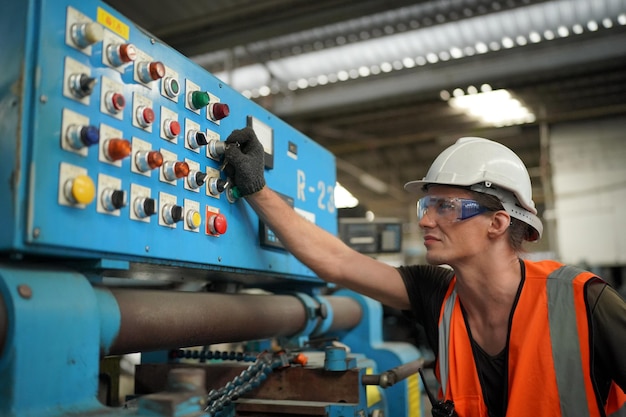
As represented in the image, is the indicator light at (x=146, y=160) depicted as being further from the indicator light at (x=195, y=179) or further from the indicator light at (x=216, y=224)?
the indicator light at (x=216, y=224)

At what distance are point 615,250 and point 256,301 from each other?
220 inches

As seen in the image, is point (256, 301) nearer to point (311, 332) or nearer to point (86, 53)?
point (311, 332)

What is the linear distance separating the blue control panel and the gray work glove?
0.03 metres

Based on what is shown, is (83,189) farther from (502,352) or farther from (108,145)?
(502,352)

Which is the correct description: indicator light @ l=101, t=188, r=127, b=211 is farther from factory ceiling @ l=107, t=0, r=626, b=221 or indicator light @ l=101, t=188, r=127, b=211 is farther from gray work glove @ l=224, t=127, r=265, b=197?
factory ceiling @ l=107, t=0, r=626, b=221

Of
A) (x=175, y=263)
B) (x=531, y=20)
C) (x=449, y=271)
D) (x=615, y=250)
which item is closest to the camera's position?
(x=175, y=263)

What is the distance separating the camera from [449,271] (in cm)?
187

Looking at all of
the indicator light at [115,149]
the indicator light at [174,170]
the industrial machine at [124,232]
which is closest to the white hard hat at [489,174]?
the industrial machine at [124,232]

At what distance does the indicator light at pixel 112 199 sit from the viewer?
1030 mm

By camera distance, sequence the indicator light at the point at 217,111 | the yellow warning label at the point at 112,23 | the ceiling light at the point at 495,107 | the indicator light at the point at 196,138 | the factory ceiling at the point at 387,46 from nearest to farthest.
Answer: the yellow warning label at the point at 112,23 → the indicator light at the point at 196,138 → the indicator light at the point at 217,111 → the factory ceiling at the point at 387,46 → the ceiling light at the point at 495,107

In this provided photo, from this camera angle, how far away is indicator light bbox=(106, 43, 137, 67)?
1.06 metres

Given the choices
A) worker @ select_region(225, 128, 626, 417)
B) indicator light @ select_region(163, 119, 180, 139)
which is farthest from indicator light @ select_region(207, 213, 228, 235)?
indicator light @ select_region(163, 119, 180, 139)

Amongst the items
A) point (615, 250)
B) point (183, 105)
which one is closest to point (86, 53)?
point (183, 105)

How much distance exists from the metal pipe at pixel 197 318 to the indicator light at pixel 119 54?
0.44 meters
